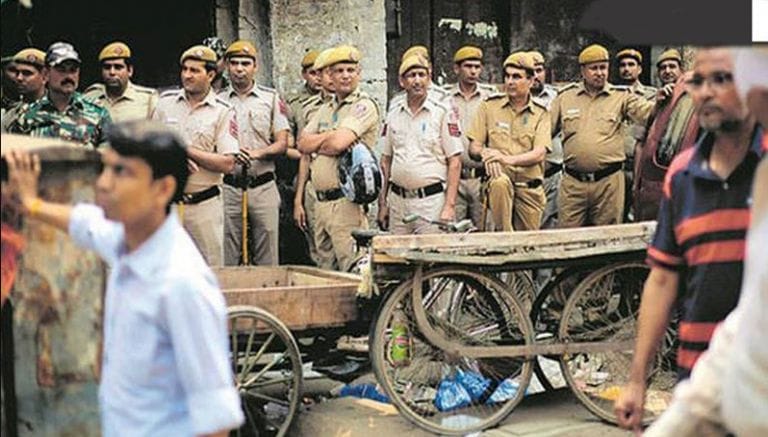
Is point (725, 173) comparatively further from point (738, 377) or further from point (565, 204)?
point (565, 204)

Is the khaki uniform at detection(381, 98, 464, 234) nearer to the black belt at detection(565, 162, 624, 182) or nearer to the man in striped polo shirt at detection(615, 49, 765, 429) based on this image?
the black belt at detection(565, 162, 624, 182)

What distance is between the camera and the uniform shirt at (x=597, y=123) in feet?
30.5

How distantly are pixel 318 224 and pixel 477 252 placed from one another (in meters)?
2.19

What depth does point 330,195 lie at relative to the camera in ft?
27.4

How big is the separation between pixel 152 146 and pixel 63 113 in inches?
189

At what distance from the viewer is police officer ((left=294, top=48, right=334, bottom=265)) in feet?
28.5

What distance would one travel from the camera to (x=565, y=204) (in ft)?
30.9

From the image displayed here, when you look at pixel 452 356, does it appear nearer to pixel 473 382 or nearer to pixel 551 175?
pixel 473 382

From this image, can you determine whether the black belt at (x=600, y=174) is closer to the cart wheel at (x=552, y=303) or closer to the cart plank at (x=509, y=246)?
the cart wheel at (x=552, y=303)

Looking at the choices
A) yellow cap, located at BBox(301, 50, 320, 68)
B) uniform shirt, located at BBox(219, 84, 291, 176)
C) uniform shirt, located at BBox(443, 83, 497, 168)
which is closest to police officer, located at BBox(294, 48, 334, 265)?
uniform shirt, located at BBox(219, 84, 291, 176)

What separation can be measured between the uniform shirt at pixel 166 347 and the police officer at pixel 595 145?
6.35m

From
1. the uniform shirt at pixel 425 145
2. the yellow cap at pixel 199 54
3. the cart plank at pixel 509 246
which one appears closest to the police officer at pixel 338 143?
the uniform shirt at pixel 425 145

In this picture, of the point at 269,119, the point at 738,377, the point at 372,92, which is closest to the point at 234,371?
the point at 269,119

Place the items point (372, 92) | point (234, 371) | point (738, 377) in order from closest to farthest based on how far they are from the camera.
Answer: point (738, 377)
point (234, 371)
point (372, 92)
